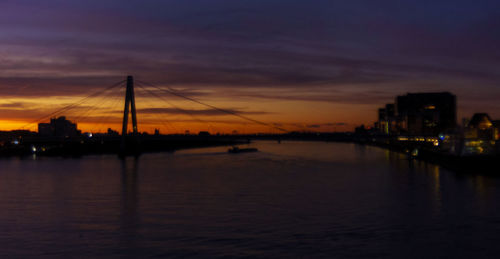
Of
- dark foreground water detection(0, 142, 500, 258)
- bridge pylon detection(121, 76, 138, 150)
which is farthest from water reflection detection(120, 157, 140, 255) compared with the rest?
bridge pylon detection(121, 76, 138, 150)

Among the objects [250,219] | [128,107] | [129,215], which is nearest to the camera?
[250,219]

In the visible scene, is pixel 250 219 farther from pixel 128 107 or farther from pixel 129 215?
pixel 128 107

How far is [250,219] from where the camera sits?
23359 mm

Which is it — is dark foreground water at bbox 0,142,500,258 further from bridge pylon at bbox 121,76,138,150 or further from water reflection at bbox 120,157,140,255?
bridge pylon at bbox 121,76,138,150

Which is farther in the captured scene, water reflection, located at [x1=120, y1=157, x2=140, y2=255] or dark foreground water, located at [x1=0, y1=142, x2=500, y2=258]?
water reflection, located at [x1=120, y1=157, x2=140, y2=255]

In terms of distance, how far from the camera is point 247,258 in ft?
55.2

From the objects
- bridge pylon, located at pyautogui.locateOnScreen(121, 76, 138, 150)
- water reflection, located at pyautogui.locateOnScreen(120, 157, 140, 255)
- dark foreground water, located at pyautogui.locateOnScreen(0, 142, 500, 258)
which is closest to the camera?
dark foreground water, located at pyautogui.locateOnScreen(0, 142, 500, 258)

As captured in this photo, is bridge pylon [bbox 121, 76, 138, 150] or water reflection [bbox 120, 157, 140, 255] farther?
bridge pylon [bbox 121, 76, 138, 150]

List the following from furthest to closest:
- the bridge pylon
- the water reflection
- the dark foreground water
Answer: the bridge pylon → the water reflection → the dark foreground water

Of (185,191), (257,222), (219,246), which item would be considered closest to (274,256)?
(219,246)

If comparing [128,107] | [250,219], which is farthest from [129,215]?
[128,107]

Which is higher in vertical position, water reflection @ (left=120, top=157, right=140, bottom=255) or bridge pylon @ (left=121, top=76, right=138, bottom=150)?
bridge pylon @ (left=121, top=76, right=138, bottom=150)

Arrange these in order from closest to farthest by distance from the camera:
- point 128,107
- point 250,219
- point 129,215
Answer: point 250,219
point 129,215
point 128,107

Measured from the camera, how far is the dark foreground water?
1820 cm
